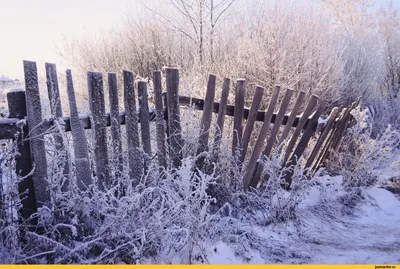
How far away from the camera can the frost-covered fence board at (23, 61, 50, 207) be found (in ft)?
7.13

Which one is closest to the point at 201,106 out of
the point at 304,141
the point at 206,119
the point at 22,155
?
the point at 206,119

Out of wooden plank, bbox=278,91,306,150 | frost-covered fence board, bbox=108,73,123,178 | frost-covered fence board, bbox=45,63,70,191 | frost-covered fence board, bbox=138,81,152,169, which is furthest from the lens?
wooden plank, bbox=278,91,306,150

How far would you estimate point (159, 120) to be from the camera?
2926 millimetres

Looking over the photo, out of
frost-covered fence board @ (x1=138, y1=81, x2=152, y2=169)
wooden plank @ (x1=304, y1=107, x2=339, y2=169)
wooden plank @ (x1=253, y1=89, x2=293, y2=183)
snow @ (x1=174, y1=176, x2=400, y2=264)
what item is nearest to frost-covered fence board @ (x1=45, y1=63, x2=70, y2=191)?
frost-covered fence board @ (x1=138, y1=81, x2=152, y2=169)

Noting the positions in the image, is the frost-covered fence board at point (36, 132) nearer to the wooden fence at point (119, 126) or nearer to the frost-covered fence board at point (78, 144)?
the wooden fence at point (119, 126)

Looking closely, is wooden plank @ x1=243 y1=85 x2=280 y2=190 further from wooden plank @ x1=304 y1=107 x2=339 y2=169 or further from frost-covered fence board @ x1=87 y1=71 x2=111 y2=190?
frost-covered fence board @ x1=87 y1=71 x2=111 y2=190

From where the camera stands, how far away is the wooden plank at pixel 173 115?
9.68 feet

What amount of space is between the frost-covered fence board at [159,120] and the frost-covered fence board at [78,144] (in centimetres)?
67

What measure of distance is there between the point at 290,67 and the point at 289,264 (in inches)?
183

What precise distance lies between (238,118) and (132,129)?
1.15 m

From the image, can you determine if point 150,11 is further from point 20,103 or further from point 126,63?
point 20,103

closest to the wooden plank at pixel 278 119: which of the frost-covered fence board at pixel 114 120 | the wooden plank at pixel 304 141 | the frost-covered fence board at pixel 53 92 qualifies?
the wooden plank at pixel 304 141

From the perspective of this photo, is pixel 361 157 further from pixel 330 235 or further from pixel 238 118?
pixel 238 118

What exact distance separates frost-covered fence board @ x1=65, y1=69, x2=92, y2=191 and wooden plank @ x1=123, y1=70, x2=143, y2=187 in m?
0.37
